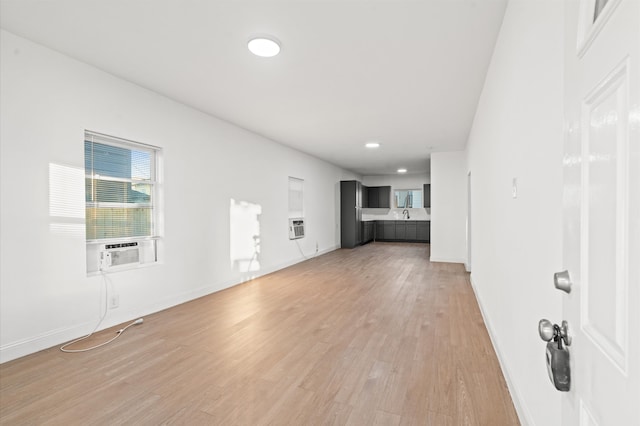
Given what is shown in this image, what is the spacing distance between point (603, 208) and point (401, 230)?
11332 mm

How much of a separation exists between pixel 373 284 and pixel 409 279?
0.78 m

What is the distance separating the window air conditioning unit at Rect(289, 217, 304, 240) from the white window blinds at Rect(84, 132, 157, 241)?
3.40 meters

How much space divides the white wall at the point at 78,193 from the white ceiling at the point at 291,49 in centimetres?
22

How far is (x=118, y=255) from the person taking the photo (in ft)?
11.1

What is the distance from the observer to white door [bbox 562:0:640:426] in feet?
1.59

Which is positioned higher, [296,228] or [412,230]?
[296,228]

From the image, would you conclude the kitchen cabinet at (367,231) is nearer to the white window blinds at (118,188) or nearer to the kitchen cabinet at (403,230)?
the kitchen cabinet at (403,230)

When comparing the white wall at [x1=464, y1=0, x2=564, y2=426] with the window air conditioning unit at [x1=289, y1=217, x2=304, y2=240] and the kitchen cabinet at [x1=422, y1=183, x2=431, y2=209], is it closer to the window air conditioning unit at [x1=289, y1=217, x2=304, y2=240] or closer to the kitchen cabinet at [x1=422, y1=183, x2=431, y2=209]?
the window air conditioning unit at [x1=289, y1=217, x2=304, y2=240]

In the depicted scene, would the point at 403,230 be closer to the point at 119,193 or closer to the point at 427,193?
the point at 427,193

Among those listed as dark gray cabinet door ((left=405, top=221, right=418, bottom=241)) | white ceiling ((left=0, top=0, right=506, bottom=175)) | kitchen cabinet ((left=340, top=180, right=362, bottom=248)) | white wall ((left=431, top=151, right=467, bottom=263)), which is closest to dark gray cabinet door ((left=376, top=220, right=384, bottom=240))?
dark gray cabinet door ((left=405, top=221, right=418, bottom=241))

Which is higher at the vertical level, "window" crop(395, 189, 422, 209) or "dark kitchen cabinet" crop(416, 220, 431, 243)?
"window" crop(395, 189, 422, 209)

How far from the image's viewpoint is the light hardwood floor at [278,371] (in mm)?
1860

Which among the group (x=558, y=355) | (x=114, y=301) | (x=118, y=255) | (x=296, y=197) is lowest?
(x=114, y=301)

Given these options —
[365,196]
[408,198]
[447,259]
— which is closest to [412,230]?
[408,198]
